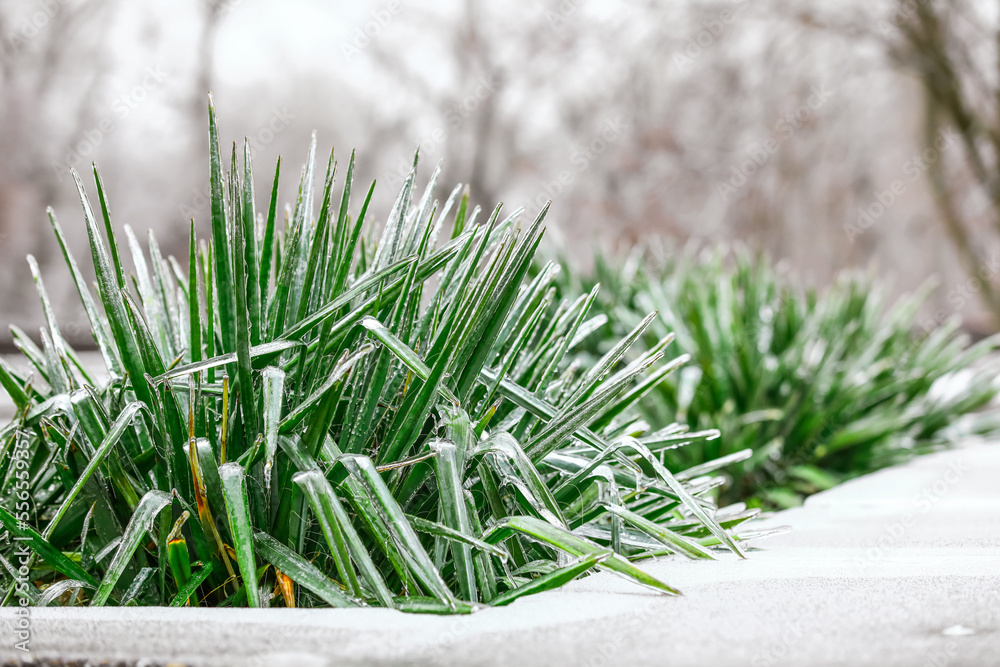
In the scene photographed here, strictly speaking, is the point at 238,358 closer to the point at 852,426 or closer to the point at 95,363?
the point at 852,426

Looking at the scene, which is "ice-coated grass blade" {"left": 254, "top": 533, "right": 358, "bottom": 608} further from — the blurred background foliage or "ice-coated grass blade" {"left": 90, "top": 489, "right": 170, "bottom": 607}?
the blurred background foliage

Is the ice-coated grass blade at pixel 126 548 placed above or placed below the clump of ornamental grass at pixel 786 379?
above

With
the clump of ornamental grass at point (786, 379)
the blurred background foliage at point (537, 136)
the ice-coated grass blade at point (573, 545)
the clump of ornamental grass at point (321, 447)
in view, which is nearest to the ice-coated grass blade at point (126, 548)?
the clump of ornamental grass at point (321, 447)

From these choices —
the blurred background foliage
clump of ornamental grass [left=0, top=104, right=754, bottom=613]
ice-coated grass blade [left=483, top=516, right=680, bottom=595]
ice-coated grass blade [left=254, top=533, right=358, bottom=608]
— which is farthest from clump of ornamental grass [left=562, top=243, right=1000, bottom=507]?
the blurred background foliage

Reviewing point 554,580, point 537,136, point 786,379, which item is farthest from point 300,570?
point 537,136

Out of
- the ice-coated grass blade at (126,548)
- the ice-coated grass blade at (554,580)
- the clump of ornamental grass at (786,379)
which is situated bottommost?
the clump of ornamental grass at (786,379)

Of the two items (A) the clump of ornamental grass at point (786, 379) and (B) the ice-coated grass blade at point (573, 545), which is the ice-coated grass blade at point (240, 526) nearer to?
(B) the ice-coated grass blade at point (573, 545)

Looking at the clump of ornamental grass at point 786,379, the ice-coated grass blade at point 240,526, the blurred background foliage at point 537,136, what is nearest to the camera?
the ice-coated grass blade at point 240,526
